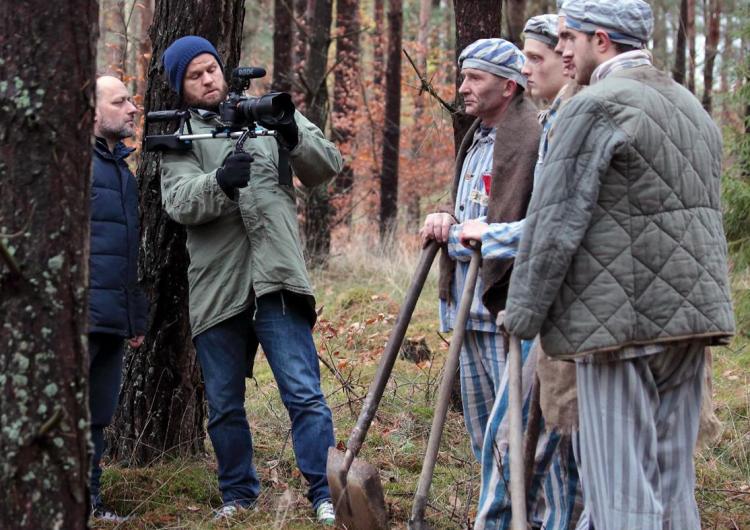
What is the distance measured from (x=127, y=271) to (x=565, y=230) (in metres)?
2.16

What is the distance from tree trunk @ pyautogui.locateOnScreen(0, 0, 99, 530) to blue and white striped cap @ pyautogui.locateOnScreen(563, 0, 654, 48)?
1.60 metres

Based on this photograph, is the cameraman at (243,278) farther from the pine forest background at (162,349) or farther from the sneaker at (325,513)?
the pine forest background at (162,349)

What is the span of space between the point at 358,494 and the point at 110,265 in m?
1.51

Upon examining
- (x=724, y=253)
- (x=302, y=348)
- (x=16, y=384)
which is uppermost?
(x=724, y=253)

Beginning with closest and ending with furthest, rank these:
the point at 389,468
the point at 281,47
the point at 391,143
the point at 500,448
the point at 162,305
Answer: the point at 500,448, the point at 162,305, the point at 389,468, the point at 281,47, the point at 391,143

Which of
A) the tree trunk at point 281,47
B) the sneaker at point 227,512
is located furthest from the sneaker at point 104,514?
the tree trunk at point 281,47

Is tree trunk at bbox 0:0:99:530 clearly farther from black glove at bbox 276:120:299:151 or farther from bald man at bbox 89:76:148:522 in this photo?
black glove at bbox 276:120:299:151

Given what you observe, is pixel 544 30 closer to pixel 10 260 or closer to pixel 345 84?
pixel 10 260

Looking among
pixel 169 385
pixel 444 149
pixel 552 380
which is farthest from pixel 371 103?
pixel 552 380

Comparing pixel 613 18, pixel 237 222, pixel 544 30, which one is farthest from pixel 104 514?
pixel 613 18

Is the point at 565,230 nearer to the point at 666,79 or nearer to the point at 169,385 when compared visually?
the point at 666,79

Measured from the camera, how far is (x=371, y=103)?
2002 cm

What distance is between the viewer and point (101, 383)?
409 centimetres

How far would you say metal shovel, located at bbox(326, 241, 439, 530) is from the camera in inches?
143
